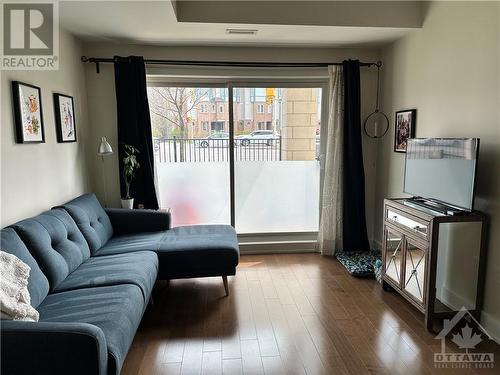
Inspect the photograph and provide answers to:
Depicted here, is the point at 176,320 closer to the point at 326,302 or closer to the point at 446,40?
the point at 326,302

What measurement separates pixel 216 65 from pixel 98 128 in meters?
Answer: 1.42

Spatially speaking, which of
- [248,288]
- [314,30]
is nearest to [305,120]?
[314,30]

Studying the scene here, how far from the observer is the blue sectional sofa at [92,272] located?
4.39 feet

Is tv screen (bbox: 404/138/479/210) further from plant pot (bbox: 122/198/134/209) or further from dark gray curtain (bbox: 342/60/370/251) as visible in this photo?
plant pot (bbox: 122/198/134/209)

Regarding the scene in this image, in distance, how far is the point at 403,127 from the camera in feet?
10.9

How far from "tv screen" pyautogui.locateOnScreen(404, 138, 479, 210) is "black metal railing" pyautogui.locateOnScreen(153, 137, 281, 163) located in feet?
5.00

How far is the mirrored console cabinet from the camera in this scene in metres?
2.26

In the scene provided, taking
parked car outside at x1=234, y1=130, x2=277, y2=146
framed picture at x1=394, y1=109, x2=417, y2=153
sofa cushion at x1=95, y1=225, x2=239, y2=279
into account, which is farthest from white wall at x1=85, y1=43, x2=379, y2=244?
sofa cushion at x1=95, y1=225, x2=239, y2=279

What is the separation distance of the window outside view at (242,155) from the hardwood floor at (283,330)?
0.95m

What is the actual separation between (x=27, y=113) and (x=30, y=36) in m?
0.58

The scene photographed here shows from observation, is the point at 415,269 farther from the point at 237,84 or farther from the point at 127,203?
the point at 127,203

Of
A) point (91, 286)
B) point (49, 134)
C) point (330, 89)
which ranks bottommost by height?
point (91, 286)

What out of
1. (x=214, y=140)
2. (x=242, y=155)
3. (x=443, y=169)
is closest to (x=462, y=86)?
(x=443, y=169)

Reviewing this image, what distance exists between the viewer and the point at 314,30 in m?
3.07
